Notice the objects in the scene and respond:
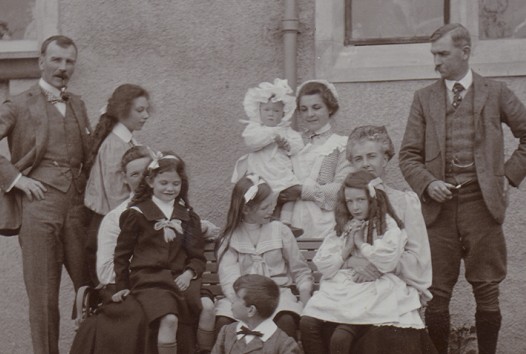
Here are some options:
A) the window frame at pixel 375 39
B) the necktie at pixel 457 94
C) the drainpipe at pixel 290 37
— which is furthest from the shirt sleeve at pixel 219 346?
the window frame at pixel 375 39

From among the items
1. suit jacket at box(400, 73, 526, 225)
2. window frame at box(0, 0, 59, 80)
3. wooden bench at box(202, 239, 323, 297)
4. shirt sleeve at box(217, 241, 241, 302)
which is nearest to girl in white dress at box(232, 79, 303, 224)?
wooden bench at box(202, 239, 323, 297)

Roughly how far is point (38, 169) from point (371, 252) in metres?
2.24

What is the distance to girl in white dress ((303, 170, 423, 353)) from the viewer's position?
665 cm

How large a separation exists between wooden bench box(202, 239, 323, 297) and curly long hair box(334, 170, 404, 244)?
0.67 m

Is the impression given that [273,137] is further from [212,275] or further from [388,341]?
[388,341]

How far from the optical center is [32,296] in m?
7.74

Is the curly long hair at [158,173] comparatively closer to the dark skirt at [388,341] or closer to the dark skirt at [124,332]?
the dark skirt at [124,332]

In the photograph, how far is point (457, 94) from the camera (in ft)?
24.2

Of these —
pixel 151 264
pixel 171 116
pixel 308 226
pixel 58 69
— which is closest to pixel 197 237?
pixel 151 264

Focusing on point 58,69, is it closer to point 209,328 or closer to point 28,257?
point 28,257

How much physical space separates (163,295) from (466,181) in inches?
71.4

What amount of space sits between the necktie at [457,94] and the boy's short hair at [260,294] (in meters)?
1.59

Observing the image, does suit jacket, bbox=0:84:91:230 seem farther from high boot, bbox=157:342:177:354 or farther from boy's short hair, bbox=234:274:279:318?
boy's short hair, bbox=234:274:279:318

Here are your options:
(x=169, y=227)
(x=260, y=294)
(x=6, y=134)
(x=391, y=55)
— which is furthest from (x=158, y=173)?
(x=391, y=55)
